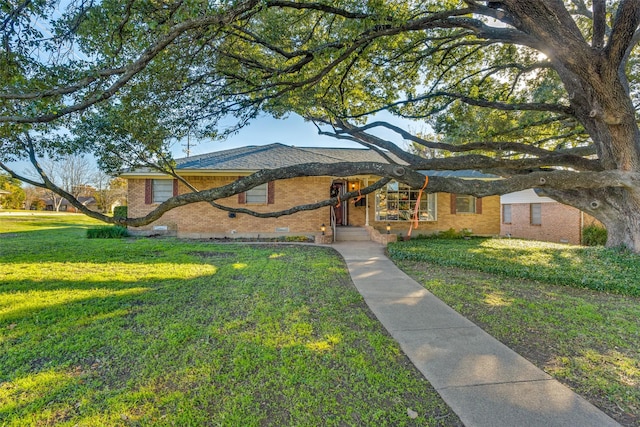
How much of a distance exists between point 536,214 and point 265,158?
15060 millimetres

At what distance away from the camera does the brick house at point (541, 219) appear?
13781mm

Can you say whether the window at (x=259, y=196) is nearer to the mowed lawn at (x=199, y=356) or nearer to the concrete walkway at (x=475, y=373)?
the mowed lawn at (x=199, y=356)

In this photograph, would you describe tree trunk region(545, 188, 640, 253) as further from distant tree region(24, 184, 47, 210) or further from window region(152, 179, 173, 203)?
distant tree region(24, 184, 47, 210)

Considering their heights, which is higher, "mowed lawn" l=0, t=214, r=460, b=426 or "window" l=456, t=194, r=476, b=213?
"window" l=456, t=194, r=476, b=213

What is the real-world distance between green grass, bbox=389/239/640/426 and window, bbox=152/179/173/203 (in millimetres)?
10821

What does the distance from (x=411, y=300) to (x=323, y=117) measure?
7138 millimetres

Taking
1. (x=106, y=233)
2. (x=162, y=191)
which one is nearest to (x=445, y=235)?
(x=162, y=191)

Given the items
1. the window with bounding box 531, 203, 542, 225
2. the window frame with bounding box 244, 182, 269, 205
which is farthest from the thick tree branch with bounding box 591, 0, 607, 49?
the window with bounding box 531, 203, 542, 225

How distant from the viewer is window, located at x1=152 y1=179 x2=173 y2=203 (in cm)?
1366

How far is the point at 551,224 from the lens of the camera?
49.4 feet

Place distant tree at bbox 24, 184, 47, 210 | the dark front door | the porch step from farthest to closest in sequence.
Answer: distant tree at bbox 24, 184, 47, 210 < the dark front door < the porch step

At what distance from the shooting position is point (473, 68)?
32.4 ft

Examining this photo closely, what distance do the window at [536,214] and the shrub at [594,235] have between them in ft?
9.09

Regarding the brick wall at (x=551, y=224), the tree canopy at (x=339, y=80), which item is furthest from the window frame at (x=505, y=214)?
the tree canopy at (x=339, y=80)
